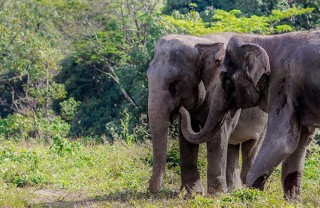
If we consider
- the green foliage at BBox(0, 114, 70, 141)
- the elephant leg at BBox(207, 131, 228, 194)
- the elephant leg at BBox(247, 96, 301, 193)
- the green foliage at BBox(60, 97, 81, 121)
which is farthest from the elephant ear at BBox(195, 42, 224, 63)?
the green foliage at BBox(60, 97, 81, 121)

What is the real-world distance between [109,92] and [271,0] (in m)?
7.74

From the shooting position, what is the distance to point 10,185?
28.7 ft

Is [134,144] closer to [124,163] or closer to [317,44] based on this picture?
[124,163]

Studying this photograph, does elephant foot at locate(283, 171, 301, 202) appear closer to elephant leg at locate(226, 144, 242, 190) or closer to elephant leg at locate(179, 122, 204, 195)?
elephant leg at locate(179, 122, 204, 195)

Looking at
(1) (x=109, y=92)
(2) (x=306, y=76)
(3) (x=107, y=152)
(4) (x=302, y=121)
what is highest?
(2) (x=306, y=76)

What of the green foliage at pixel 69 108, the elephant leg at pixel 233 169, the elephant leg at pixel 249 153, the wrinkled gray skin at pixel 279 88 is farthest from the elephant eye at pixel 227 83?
the green foliage at pixel 69 108

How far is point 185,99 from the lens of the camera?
746cm

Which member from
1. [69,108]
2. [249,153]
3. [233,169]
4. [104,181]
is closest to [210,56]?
[233,169]

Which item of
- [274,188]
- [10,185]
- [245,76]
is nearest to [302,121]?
[245,76]

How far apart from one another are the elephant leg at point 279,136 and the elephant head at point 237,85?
392 mm

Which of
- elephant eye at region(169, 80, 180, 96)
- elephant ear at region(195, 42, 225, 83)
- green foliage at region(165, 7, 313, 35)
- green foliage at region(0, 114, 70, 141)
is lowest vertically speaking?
green foliage at region(0, 114, 70, 141)

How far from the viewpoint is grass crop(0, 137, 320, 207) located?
21.6ft

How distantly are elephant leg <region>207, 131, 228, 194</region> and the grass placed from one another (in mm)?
378

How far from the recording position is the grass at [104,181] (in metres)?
6.59
